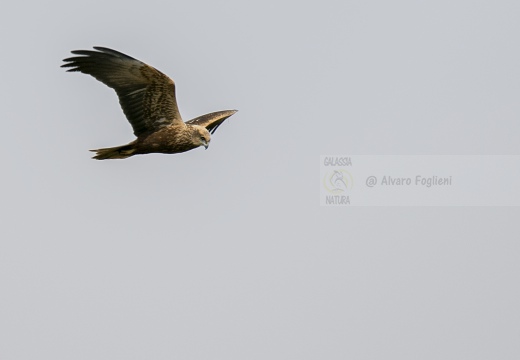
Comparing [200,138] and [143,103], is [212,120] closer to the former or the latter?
[200,138]

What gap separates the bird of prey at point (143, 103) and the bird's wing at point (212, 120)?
1350 millimetres

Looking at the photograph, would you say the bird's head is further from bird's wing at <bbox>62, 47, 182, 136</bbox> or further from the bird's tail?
the bird's tail

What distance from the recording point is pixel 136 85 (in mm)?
25828

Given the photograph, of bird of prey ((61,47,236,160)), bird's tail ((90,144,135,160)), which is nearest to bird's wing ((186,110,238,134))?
bird of prey ((61,47,236,160))

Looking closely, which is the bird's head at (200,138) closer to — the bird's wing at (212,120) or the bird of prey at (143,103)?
the bird of prey at (143,103)

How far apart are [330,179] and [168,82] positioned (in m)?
11.1

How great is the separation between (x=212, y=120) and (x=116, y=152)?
2.91 m

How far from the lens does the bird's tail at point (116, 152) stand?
25.5 metres

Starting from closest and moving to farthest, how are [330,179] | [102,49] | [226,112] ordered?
[102,49], [226,112], [330,179]

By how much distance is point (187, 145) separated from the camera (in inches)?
1035

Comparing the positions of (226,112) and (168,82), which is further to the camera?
(226,112)

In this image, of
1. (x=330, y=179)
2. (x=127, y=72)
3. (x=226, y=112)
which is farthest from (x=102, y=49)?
(x=330, y=179)

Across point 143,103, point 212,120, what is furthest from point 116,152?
point 212,120

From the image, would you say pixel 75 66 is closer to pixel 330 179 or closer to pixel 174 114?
pixel 174 114
